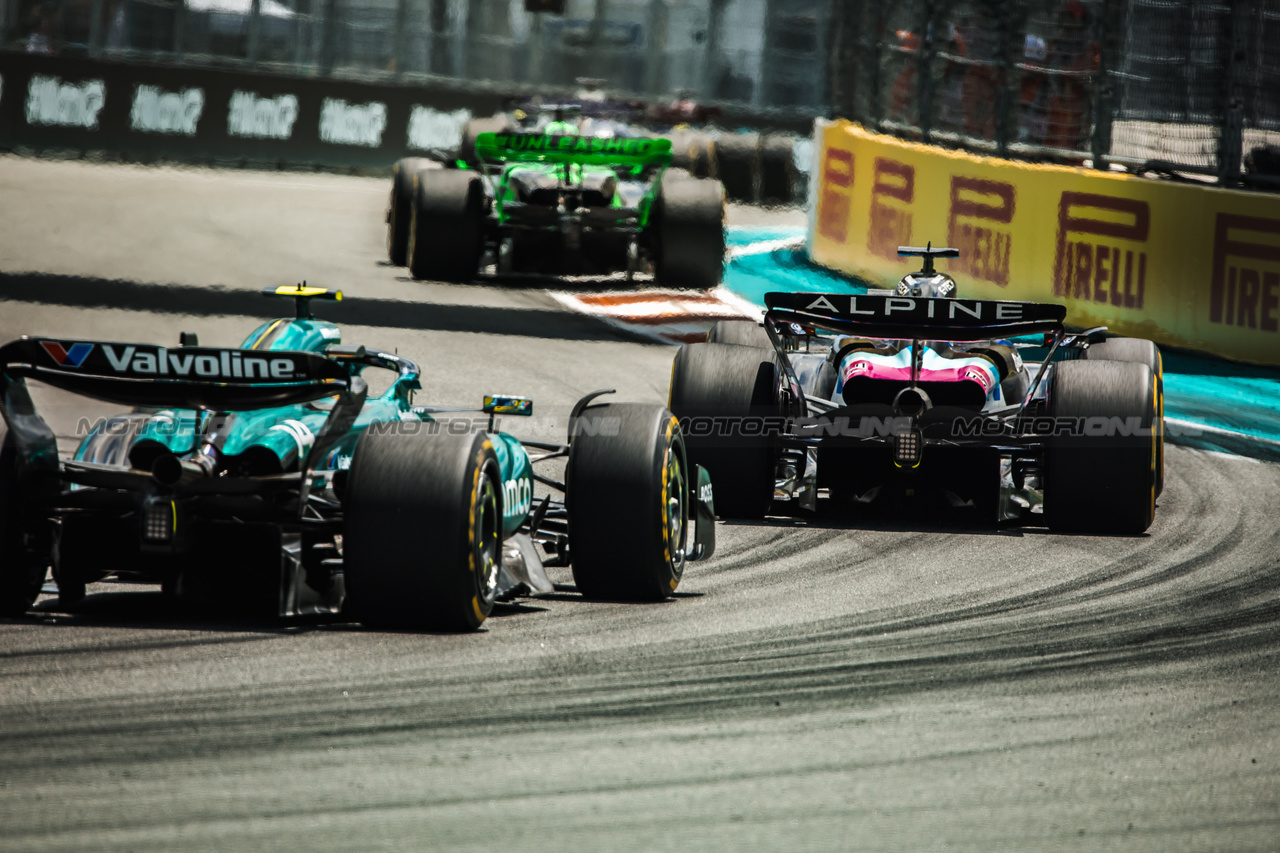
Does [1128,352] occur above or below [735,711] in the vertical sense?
above

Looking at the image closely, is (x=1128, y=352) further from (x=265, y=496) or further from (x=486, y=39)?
(x=486, y=39)

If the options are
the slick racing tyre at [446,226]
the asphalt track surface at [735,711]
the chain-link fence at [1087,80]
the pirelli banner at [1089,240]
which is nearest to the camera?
the asphalt track surface at [735,711]

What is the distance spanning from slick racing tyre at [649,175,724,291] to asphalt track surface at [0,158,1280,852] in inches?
362

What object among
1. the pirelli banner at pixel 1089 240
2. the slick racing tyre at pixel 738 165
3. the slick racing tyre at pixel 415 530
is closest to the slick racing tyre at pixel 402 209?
the pirelli banner at pixel 1089 240

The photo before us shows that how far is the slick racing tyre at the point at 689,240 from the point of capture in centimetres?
1780

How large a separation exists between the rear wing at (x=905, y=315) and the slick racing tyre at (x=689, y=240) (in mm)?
9113

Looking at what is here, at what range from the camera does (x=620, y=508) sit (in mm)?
6777

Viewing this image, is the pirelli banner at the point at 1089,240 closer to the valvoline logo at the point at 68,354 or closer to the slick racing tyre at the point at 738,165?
the slick racing tyre at the point at 738,165

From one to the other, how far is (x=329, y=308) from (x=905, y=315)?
27.0 feet

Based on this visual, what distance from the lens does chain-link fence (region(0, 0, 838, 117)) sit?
28812 mm

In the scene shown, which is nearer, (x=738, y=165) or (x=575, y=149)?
(x=575, y=149)

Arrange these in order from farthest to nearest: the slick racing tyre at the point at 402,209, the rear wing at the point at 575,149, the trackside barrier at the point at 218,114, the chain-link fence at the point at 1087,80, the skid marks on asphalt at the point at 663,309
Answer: the trackside barrier at the point at 218,114 → the slick racing tyre at the point at 402,209 → the rear wing at the point at 575,149 → the skid marks on asphalt at the point at 663,309 → the chain-link fence at the point at 1087,80

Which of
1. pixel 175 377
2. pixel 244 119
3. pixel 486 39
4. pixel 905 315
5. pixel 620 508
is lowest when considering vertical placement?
pixel 620 508

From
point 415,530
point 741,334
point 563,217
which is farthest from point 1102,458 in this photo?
point 563,217
